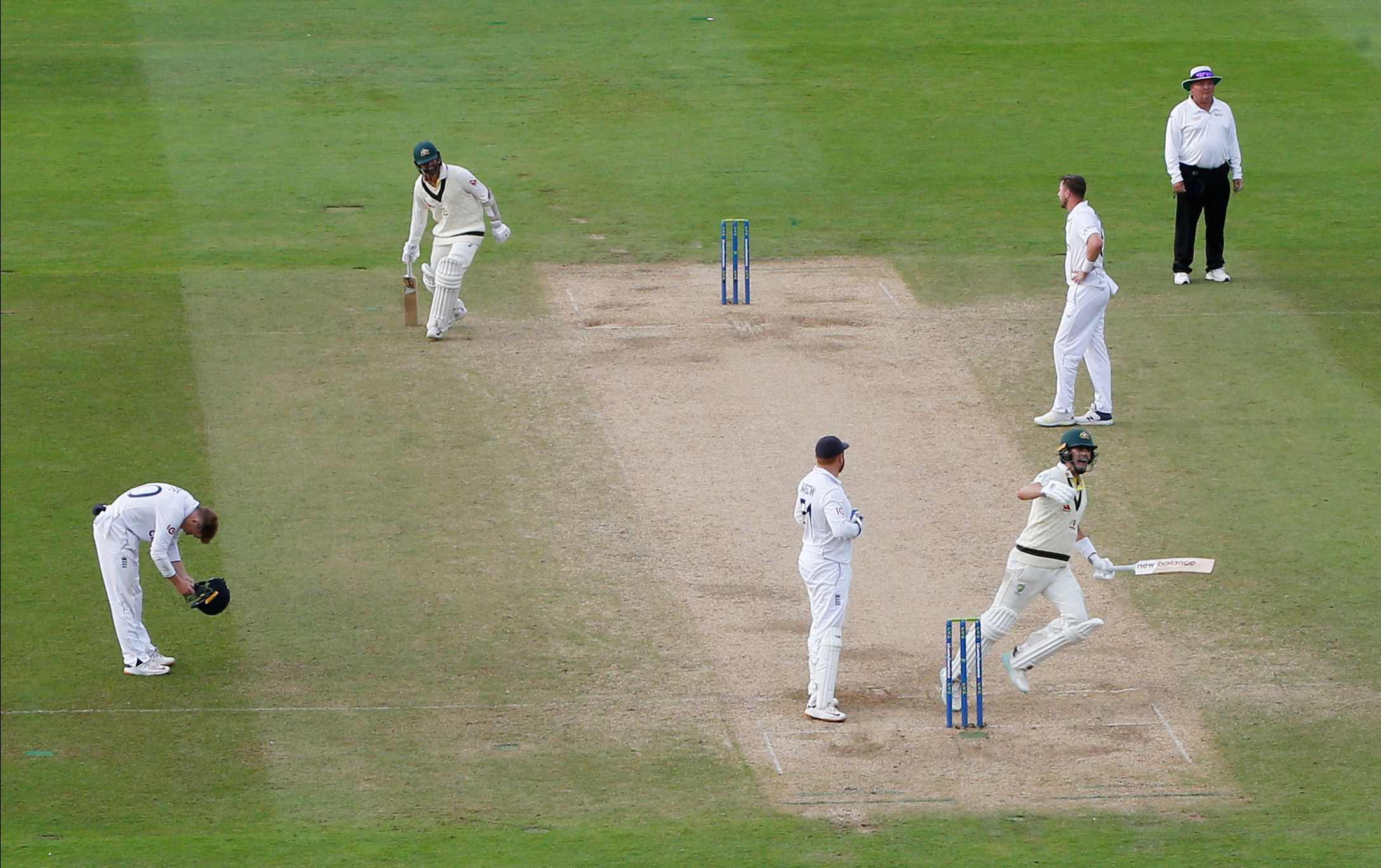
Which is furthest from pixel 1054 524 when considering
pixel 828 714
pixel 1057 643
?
pixel 828 714

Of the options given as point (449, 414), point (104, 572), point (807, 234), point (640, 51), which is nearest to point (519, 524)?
point (449, 414)

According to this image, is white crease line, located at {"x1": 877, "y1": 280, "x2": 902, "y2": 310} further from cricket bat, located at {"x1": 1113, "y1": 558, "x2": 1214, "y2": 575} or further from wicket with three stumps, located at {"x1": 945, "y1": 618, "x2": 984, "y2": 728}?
wicket with three stumps, located at {"x1": 945, "y1": 618, "x2": 984, "y2": 728}

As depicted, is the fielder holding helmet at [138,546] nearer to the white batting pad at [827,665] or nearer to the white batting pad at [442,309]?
the white batting pad at [827,665]

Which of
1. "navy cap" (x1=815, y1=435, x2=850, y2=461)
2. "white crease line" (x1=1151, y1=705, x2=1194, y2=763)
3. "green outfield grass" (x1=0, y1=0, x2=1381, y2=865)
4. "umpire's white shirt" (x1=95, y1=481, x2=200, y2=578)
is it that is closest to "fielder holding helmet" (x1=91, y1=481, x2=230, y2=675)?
"umpire's white shirt" (x1=95, y1=481, x2=200, y2=578)

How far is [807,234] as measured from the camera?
21.6 metres

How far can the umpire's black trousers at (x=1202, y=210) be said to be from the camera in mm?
19406

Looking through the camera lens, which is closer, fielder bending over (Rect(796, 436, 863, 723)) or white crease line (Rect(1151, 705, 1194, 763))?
white crease line (Rect(1151, 705, 1194, 763))

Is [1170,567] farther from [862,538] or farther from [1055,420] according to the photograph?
[1055,420]

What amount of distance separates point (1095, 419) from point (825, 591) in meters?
5.65

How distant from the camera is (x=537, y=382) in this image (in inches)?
683

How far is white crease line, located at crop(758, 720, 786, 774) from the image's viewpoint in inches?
439

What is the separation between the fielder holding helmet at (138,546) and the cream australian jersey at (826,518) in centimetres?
370

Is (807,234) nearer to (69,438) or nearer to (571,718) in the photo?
(69,438)

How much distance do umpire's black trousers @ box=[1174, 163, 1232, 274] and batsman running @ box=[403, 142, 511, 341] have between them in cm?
693
